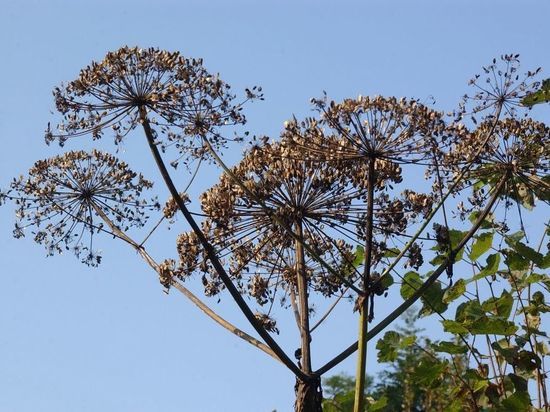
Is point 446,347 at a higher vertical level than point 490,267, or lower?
lower

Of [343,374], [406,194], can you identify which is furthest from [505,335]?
[343,374]

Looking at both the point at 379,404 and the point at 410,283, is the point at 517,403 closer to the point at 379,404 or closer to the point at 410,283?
the point at 379,404

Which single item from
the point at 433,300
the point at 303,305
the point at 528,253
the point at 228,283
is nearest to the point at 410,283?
the point at 433,300

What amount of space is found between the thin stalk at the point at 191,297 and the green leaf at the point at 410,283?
1.54m

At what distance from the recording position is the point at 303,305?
27.0 feet

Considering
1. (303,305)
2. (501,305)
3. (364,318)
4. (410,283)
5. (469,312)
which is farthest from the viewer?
(410,283)

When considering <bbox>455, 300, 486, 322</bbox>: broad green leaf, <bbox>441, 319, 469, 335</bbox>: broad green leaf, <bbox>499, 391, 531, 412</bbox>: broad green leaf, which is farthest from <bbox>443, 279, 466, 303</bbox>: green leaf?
<bbox>499, 391, 531, 412</bbox>: broad green leaf

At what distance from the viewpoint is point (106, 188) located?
9.88 m

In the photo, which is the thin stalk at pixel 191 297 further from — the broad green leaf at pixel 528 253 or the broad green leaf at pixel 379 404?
the broad green leaf at pixel 528 253

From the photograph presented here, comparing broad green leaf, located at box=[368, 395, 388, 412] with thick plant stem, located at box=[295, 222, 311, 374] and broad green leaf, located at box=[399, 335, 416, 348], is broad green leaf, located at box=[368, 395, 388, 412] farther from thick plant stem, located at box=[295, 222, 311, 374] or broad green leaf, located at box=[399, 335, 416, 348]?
thick plant stem, located at box=[295, 222, 311, 374]

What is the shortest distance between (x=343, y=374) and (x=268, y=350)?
53646 millimetres

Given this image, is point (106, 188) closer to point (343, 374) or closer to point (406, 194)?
point (406, 194)

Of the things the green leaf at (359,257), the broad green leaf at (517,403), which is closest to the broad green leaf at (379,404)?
the broad green leaf at (517,403)

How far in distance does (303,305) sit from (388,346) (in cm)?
113
